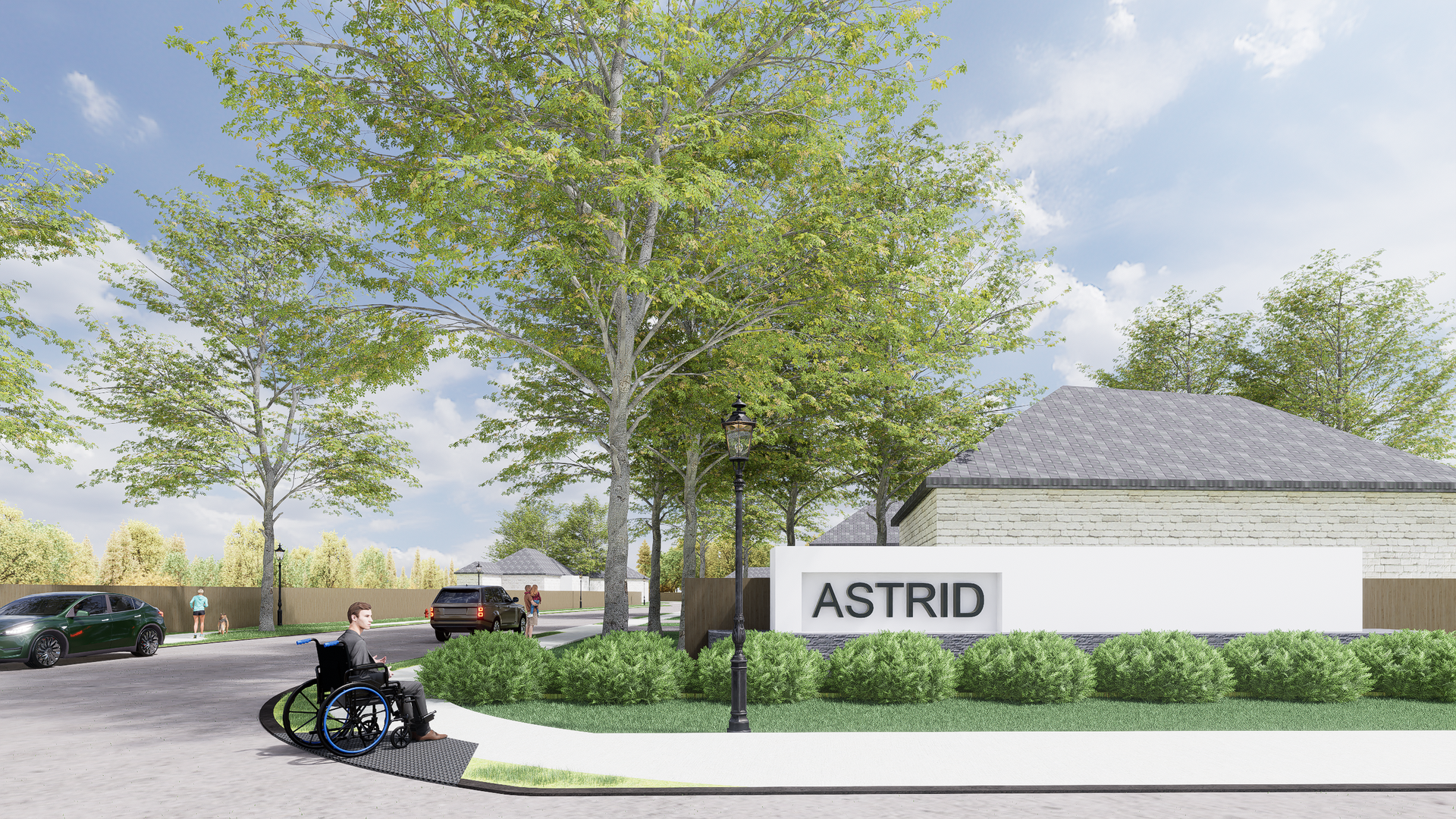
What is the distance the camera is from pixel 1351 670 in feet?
44.8

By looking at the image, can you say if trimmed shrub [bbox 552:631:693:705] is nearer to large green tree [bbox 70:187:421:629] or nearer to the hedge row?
the hedge row

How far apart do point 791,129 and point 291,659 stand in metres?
16.7

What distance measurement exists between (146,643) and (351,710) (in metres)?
17.9

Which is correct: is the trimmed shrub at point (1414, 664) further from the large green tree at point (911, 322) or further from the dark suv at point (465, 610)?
the dark suv at point (465, 610)

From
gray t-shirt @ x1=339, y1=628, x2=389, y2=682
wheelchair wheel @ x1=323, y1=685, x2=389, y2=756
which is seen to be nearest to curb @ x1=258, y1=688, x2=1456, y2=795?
wheelchair wheel @ x1=323, y1=685, x2=389, y2=756

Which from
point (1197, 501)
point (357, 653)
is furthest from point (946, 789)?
point (1197, 501)

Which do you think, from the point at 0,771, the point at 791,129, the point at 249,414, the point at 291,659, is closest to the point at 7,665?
the point at 291,659

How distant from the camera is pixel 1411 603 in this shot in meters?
17.6

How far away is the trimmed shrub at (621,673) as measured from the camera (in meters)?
12.9

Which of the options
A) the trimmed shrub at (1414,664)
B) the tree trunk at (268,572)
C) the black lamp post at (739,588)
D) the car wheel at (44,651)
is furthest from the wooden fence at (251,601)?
the trimmed shrub at (1414,664)

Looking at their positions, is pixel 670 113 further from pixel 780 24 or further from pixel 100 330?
pixel 100 330

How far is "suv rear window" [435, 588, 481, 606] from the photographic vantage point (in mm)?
28375

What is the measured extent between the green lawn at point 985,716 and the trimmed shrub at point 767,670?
0.21 metres

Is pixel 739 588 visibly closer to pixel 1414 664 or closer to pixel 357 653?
pixel 357 653
